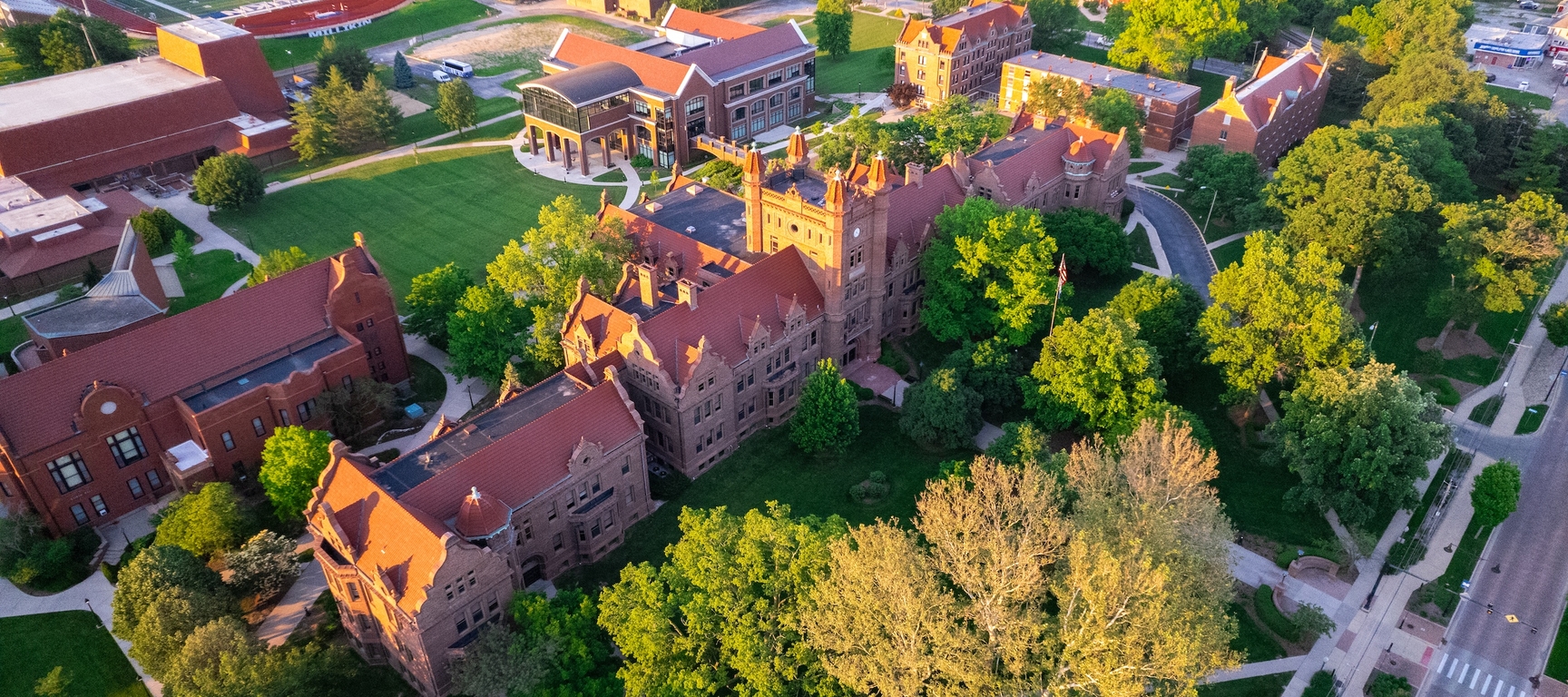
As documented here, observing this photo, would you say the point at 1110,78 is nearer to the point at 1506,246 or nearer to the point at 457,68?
the point at 1506,246

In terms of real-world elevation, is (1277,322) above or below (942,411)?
above

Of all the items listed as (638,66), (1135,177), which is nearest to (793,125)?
(638,66)

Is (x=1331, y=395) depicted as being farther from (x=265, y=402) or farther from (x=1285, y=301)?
(x=265, y=402)

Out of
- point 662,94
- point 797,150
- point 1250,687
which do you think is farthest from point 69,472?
point 1250,687

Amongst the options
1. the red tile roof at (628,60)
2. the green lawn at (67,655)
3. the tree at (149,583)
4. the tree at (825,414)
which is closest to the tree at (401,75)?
the red tile roof at (628,60)

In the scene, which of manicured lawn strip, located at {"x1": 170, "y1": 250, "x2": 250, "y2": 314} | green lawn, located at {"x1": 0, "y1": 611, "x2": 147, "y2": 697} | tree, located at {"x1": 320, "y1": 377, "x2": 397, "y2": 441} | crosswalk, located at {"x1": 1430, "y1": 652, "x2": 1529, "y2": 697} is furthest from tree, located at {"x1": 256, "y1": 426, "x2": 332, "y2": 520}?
crosswalk, located at {"x1": 1430, "y1": 652, "x2": 1529, "y2": 697}

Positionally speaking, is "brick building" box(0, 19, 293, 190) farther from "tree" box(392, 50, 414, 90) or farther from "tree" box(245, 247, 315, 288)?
"tree" box(245, 247, 315, 288)
